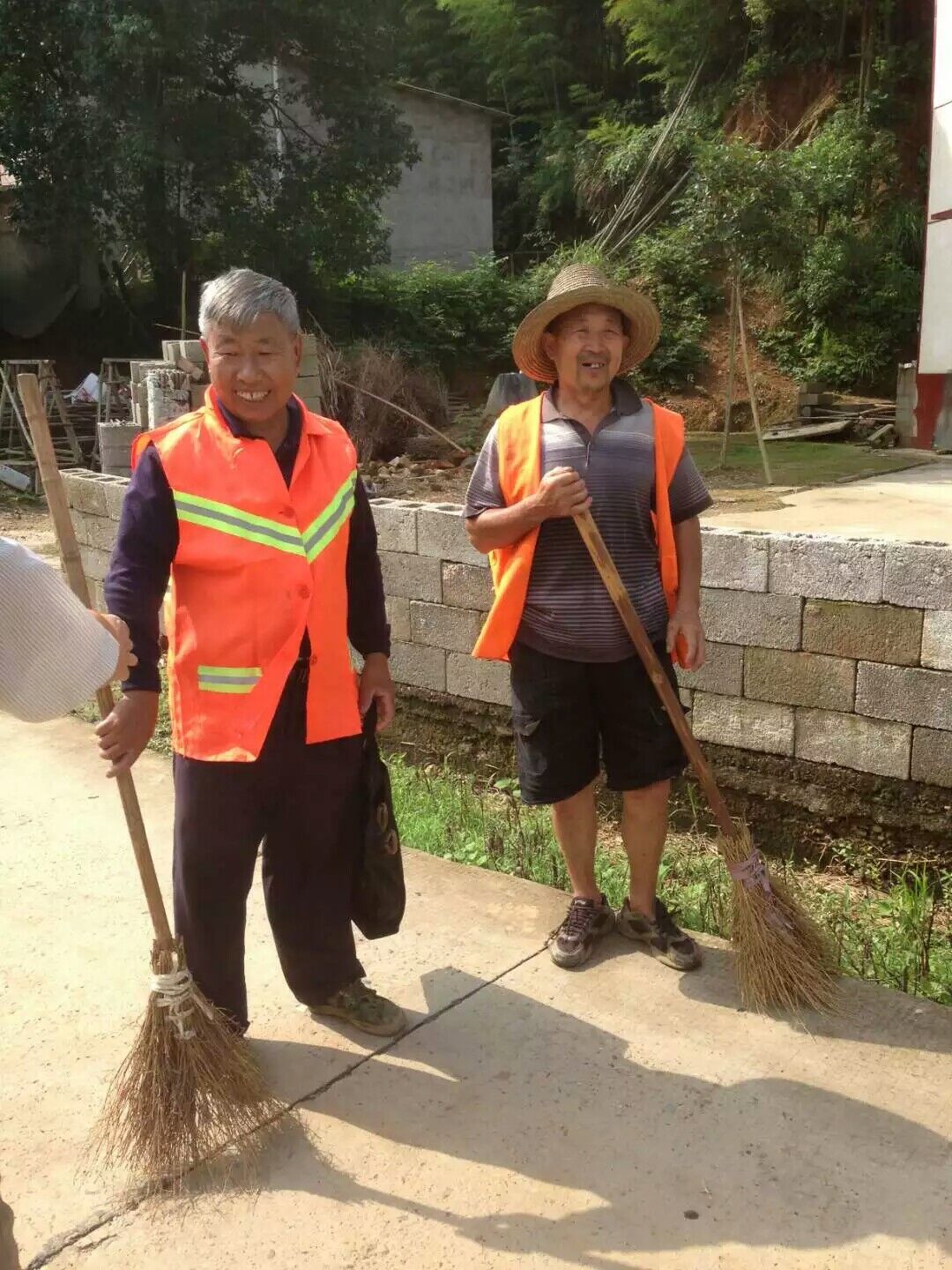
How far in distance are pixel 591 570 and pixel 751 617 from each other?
4.42 feet

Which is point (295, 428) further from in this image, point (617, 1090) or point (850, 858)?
point (850, 858)

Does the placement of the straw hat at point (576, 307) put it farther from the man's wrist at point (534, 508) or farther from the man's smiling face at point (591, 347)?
the man's wrist at point (534, 508)

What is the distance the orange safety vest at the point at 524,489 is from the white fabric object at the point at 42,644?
4.55 feet

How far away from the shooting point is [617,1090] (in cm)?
251

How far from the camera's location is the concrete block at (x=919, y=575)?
359 centimetres

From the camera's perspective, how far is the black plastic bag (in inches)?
106

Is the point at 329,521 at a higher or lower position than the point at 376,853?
higher

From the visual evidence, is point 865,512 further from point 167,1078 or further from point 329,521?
point 167,1078

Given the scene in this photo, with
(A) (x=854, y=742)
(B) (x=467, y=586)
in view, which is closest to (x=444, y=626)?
(B) (x=467, y=586)

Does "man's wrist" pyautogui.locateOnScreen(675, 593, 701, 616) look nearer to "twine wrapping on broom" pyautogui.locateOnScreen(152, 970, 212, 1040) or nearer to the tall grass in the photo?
the tall grass

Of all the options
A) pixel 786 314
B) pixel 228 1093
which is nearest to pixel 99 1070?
pixel 228 1093

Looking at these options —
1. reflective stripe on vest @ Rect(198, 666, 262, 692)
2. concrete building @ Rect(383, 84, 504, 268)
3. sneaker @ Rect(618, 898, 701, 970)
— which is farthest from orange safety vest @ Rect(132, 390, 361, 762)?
concrete building @ Rect(383, 84, 504, 268)

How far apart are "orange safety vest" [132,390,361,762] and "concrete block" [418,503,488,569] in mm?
2235

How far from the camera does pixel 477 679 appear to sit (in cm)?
488
